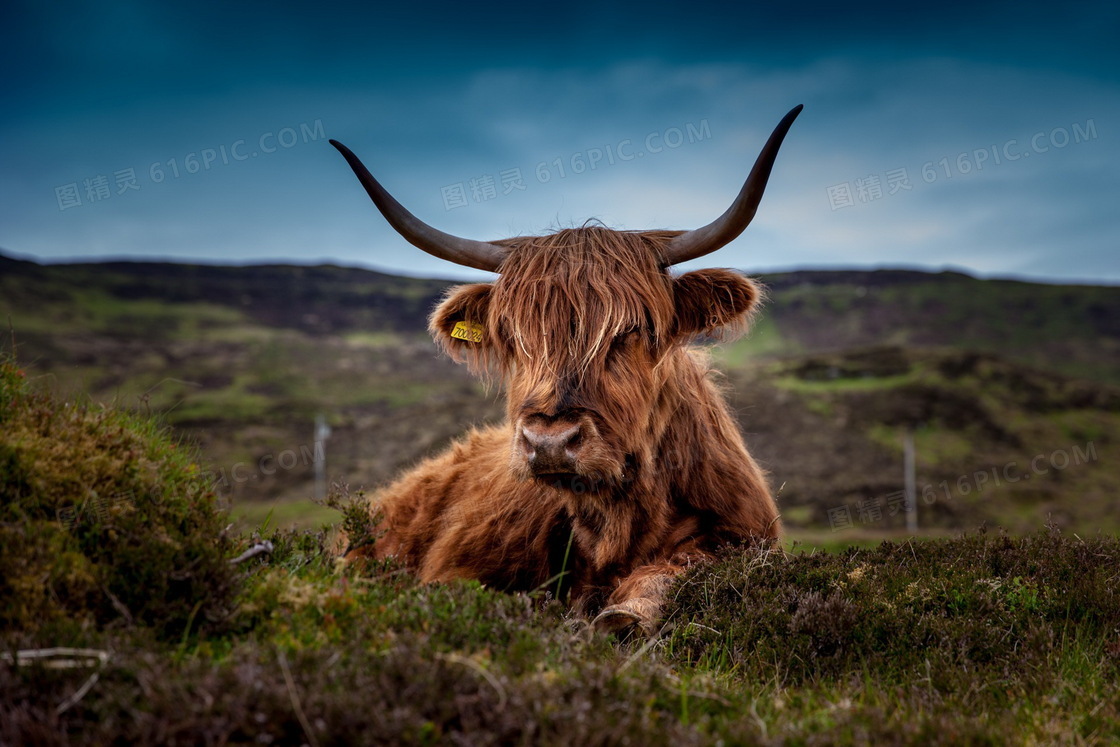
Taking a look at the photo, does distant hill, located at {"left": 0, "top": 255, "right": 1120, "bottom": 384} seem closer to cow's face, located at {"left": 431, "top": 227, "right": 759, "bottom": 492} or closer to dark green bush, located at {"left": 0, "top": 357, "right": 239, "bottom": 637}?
cow's face, located at {"left": 431, "top": 227, "right": 759, "bottom": 492}

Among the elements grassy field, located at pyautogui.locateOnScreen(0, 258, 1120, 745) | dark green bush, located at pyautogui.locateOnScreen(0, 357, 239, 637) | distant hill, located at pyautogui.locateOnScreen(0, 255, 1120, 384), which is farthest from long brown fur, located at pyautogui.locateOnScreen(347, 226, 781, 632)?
distant hill, located at pyautogui.locateOnScreen(0, 255, 1120, 384)

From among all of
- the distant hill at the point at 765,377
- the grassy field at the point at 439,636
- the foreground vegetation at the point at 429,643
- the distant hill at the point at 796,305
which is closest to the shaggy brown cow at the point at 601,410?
the grassy field at the point at 439,636

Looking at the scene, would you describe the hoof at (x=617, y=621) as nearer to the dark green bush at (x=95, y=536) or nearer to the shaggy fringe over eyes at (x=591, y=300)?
the shaggy fringe over eyes at (x=591, y=300)

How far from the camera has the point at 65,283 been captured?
8538 cm

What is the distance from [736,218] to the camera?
412cm

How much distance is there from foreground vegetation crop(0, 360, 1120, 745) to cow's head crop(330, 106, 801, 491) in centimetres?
79

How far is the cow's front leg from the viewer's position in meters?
3.50

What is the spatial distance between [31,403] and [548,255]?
8.51ft

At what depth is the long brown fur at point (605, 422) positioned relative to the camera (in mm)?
3992

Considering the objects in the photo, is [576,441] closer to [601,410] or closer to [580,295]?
[601,410]

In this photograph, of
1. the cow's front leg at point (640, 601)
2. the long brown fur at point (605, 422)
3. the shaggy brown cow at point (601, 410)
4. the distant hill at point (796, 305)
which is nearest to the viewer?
the cow's front leg at point (640, 601)

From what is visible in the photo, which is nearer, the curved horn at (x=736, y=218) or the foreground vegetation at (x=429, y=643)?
the foreground vegetation at (x=429, y=643)

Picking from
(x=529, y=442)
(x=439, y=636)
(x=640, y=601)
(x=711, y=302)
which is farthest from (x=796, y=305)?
(x=439, y=636)

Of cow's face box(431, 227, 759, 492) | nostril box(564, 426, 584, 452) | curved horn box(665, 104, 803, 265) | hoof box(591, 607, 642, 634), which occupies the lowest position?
hoof box(591, 607, 642, 634)
